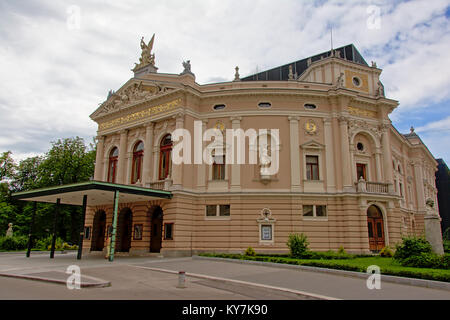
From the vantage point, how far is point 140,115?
34594mm

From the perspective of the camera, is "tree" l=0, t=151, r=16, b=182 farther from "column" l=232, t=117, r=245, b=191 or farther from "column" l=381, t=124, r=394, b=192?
"column" l=381, t=124, r=394, b=192

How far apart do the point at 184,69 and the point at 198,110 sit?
3.97 m

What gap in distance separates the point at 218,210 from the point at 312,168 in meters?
9.04

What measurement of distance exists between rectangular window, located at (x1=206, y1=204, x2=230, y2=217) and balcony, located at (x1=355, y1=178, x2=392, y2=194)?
1122cm

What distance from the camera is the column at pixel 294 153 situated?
29.9 meters

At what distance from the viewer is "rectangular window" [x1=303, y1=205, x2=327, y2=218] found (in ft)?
97.2

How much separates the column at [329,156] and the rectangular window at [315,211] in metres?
1.71

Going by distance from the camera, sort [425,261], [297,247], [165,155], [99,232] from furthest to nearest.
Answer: [99,232], [165,155], [297,247], [425,261]

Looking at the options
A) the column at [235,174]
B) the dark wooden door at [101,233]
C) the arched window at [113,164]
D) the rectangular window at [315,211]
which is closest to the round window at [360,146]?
the rectangular window at [315,211]

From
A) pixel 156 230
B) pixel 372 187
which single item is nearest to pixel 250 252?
pixel 156 230

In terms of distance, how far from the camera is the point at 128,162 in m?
35.0

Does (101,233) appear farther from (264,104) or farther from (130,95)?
(264,104)
